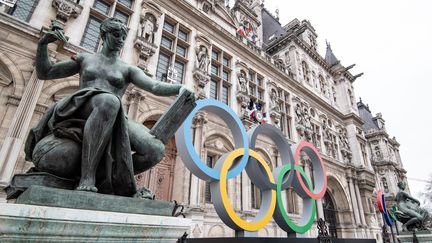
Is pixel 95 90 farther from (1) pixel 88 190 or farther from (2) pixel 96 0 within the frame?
(2) pixel 96 0

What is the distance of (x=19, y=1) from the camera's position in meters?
8.39

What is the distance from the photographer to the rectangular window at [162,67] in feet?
36.6

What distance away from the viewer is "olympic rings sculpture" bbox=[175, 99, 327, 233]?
275 inches

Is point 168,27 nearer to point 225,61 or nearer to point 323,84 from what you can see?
point 225,61

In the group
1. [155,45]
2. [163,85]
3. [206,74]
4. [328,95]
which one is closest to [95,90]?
[163,85]

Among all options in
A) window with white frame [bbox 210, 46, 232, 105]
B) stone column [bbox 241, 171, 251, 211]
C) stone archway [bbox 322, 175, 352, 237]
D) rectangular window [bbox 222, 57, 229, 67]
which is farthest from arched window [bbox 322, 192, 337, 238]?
rectangular window [bbox 222, 57, 229, 67]

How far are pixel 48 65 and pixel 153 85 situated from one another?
3.41 ft

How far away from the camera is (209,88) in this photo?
12.6 m

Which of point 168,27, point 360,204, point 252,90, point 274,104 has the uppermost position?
point 168,27

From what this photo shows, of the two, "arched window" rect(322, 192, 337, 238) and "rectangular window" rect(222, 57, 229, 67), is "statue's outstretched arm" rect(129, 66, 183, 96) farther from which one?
"arched window" rect(322, 192, 337, 238)

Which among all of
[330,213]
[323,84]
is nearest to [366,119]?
[323,84]

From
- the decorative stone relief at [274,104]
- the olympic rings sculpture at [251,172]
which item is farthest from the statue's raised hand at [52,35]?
the decorative stone relief at [274,104]

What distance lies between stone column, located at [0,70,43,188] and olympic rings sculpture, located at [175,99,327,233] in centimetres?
436

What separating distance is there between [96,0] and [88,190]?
11.3m
